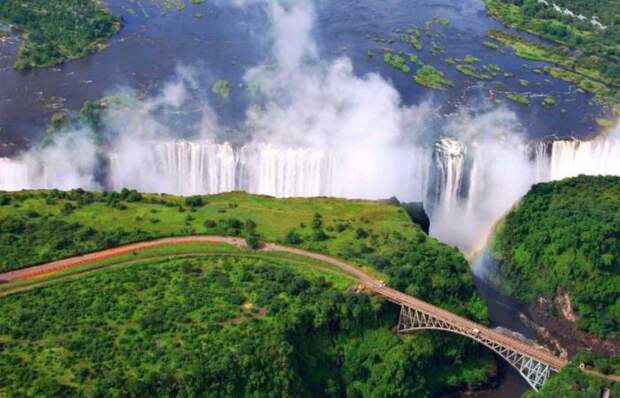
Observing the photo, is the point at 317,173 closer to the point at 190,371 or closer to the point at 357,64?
the point at 357,64

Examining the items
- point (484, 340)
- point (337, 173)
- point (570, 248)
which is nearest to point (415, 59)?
point (337, 173)

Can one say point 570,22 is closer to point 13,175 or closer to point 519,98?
point 519,98

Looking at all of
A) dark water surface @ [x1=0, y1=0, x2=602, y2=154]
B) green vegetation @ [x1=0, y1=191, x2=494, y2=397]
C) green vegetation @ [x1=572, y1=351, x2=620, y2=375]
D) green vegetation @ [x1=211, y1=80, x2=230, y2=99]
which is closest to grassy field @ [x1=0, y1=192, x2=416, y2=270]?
green vegetation @ [x1=0, y1=191, x2=494, y2=397]

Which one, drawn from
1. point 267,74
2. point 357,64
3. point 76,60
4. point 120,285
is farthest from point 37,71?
point 120,285

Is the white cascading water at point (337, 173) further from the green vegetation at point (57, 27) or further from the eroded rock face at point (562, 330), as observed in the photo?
the green vegetation at point (57, 27)

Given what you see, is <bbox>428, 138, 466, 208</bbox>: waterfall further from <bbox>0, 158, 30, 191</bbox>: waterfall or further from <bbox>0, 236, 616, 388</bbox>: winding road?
<bbox>0, 158, 30, 191</bbox>: waterfall

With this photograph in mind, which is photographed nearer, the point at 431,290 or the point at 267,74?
the point at 431,290
